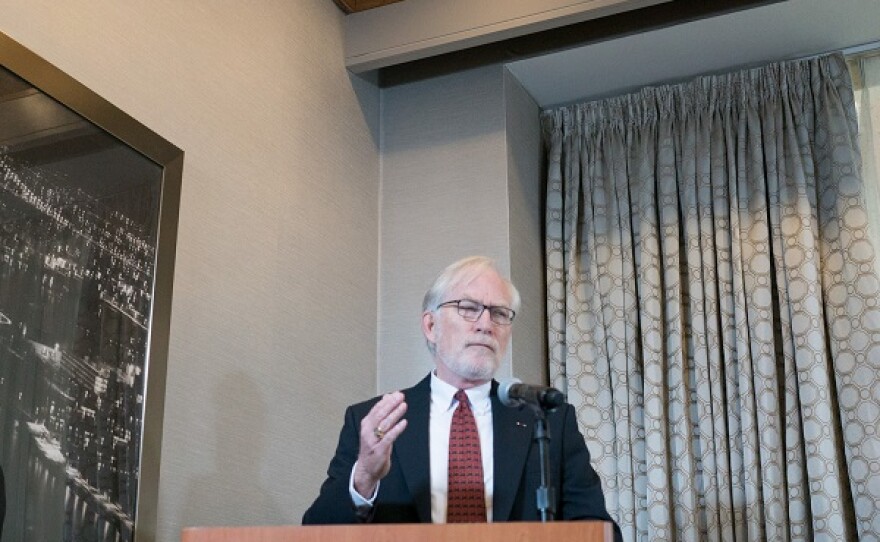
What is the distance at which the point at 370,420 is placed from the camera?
2082mm

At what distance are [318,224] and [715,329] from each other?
1419mm

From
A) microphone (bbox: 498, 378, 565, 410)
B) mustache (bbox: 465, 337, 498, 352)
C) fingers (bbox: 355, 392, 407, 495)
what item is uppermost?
mustache (bbox: 465, 337, 498, 352)

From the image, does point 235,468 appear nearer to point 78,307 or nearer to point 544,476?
point 78,307

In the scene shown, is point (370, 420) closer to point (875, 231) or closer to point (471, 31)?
point (471, 31)

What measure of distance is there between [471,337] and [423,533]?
92cm

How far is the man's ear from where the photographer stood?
280 cm

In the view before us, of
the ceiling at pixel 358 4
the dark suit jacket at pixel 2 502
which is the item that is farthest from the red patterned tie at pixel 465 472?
the ceiling at pixel 358 4

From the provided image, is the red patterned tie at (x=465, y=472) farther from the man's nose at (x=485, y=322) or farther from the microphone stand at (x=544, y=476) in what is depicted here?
the microphone stand at (x=544, y=476)

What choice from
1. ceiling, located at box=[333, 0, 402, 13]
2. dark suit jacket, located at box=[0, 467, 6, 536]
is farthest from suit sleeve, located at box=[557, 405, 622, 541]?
ceiling, located at box=[333, 0, 402, 13]

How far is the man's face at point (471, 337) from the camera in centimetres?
267

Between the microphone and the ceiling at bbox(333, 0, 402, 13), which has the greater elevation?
the ceiling at bbox(333, 0, 402, 13)

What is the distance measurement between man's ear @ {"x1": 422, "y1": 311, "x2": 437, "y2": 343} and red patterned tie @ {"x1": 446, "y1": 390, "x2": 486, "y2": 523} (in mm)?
237

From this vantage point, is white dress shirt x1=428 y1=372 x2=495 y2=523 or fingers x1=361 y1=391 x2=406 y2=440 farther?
white dress shirt x1=428 y1=372 x2=495 y2=523

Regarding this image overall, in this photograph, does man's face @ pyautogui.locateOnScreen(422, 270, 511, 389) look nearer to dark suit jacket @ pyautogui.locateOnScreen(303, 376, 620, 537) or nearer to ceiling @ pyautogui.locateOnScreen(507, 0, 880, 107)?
dark suit jacket @ pyautogui.locateOnScreen(303, 376, 620, 537)
